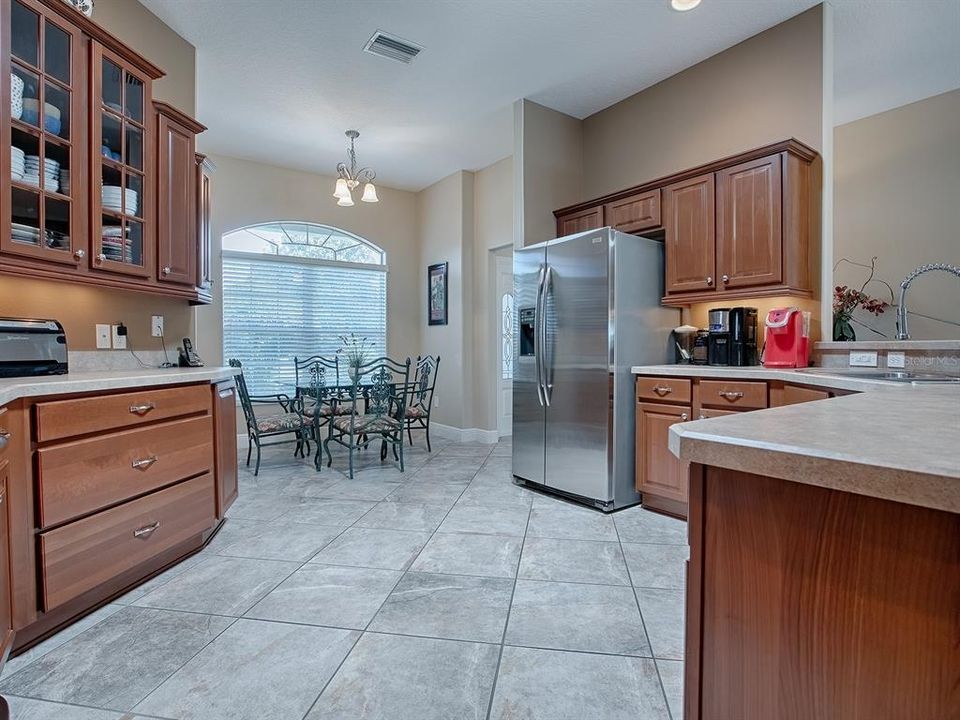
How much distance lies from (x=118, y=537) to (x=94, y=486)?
0.25m

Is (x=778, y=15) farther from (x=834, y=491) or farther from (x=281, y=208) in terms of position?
(x=281, y=208)

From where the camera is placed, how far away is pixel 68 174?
2125 mm

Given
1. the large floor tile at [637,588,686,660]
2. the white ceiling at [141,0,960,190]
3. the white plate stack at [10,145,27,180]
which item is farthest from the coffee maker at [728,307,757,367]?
the white plate stack at [10,145,27,180]

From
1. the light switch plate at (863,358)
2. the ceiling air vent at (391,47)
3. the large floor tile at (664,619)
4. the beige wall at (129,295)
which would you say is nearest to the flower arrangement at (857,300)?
the light switch plate at (863,358)

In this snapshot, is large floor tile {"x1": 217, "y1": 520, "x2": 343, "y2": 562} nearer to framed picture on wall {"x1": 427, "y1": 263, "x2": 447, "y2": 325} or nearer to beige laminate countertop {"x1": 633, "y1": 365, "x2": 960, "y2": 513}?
beige laminate countertop {"x1": 633, "y1": 365, "x2": 960, "y2": 513}

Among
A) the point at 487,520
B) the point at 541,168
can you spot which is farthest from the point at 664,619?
the point at 541,168

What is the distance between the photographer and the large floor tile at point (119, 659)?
57.2 inches

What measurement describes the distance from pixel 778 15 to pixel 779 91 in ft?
1.37

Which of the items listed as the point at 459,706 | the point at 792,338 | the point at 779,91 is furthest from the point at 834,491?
the point at 779,91

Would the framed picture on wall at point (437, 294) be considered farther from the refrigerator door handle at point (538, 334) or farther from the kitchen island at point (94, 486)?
the kitchen island at point (94, 486)

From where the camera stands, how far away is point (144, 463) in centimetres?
203

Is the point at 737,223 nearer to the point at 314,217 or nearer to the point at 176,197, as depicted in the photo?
the point at 176,197

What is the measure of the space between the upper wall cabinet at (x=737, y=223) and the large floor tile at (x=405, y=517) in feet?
6.89

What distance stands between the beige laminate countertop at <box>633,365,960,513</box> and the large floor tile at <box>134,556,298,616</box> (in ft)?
6.41
